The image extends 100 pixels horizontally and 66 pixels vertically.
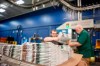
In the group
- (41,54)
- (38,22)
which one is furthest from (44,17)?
(41,54)

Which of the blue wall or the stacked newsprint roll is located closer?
the stacked newsprint roll

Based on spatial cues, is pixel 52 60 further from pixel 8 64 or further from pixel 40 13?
pixel 40 13

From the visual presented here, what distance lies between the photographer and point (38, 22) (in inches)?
343

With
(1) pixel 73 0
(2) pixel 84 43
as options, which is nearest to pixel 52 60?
(2) pixel 84 43

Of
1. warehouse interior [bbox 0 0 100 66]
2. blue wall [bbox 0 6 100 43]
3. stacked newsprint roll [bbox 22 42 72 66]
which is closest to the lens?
stacked newsprint roll [bbox 22 42 72 66]

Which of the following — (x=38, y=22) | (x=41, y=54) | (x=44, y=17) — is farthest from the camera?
(x=38, y=22)

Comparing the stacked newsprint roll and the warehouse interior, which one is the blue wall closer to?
the warehouse interior

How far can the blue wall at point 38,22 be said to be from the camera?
717 cm

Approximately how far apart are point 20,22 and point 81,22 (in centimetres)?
647

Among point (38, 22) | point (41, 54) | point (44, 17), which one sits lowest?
point (41, 54)

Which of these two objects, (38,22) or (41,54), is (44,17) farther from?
(41,54)

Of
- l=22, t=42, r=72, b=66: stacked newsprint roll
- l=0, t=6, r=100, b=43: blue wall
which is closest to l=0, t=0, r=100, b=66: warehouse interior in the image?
l=0, t=6, r=100, b=43: blue wall

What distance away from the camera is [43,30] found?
827 centimetres

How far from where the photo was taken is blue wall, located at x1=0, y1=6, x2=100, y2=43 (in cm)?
717
